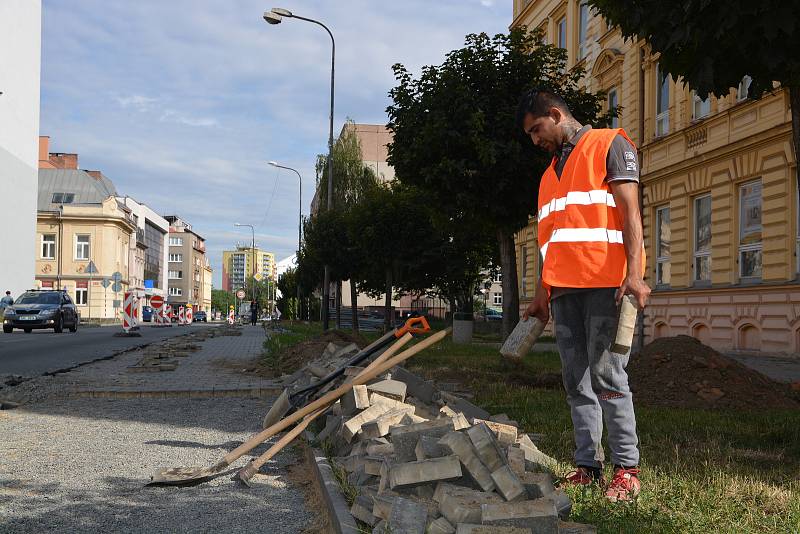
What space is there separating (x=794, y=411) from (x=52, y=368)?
36.2 feet

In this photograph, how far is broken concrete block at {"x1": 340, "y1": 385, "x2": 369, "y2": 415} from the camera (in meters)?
5.40

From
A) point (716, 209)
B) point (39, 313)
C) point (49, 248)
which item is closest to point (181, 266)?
point (49, 248)

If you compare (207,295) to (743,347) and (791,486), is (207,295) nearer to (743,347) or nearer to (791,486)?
(743,347)

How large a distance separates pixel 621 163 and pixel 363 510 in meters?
2.00

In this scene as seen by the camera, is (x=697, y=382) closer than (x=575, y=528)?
No

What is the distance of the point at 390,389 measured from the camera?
5.84 m

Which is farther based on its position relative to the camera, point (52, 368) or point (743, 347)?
point (743, 347)

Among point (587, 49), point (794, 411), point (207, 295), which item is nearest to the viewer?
point (794, 411)

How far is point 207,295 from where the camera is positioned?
571 feet

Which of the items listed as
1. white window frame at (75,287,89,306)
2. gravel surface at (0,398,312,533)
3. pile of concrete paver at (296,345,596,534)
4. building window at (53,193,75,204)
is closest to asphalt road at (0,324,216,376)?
gravel surface at (0,398,312,533)

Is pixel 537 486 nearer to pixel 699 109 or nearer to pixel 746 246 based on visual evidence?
pixel 746 246

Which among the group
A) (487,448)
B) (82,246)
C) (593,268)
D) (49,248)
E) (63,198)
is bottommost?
(487,448)

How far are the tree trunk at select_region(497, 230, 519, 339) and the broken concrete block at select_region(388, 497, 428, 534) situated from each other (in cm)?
1101

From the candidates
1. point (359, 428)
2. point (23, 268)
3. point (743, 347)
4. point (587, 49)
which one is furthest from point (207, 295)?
point (359, 428)
